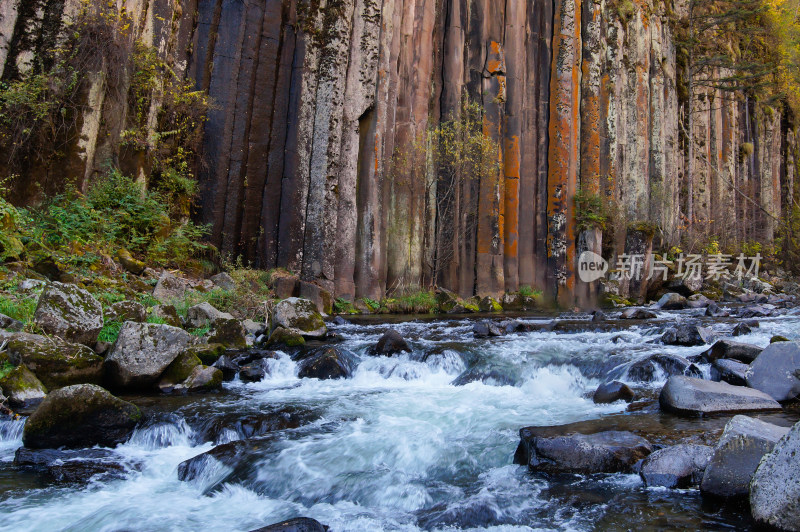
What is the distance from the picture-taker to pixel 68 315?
6.24 m

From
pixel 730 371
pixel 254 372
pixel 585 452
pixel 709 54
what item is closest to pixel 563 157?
pixel 730 371

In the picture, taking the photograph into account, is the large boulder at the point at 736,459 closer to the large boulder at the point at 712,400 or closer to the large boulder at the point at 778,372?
the large boulder at the point at 712,400

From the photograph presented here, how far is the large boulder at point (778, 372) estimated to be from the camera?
533 cm

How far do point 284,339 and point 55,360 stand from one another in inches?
131

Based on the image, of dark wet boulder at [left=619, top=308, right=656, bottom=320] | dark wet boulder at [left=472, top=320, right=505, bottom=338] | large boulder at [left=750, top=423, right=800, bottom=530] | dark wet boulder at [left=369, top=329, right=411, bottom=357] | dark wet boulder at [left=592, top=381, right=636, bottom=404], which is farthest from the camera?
dark wet boulder at [left=619, top=308, right=656, bottom=320]

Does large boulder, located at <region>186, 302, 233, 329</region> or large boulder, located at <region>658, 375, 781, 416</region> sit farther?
large boulder, located at <region>186, 302, 233, 329</region>

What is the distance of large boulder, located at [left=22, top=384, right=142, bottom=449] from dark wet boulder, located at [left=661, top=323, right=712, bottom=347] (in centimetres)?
754

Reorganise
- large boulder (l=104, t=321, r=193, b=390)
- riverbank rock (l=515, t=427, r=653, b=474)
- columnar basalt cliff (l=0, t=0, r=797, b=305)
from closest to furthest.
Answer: riverbank rock (l=515, t=427, r=653, b=474)
large boulder (l=104, t=321, r=193, b=390)
columnar basalt cliff (l=0, t=0, r=797, b=305)

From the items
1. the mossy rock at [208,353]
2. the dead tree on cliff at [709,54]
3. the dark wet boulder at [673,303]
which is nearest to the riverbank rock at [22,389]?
the mossy rock at [208,353]

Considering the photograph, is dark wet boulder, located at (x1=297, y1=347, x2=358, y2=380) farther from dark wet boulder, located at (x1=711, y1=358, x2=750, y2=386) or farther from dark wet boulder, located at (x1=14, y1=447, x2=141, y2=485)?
dark wet boulder, located at (x1=711, y1=358, x2=750, y2=386)

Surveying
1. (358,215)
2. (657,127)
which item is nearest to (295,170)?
(358,215)

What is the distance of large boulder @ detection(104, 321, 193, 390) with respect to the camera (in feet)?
19.6

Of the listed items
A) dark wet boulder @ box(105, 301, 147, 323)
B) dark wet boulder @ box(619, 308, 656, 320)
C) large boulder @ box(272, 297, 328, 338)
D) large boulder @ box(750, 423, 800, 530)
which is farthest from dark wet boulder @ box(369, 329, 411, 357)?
dark wet boulder @ box(619, 308, 656, 320)

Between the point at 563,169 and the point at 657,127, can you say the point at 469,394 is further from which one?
the point at 657,127
